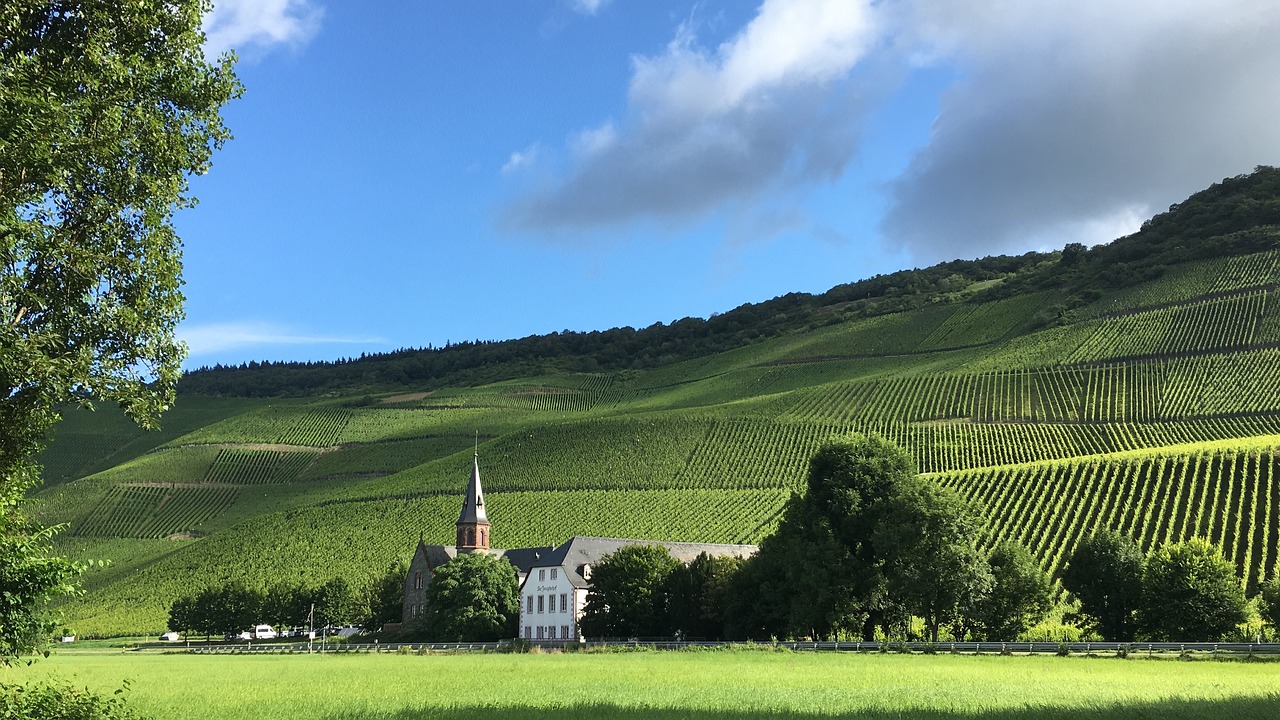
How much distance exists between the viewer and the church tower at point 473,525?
99.4 meters

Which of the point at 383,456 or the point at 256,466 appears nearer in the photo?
the point at 383,456

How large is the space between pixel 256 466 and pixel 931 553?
13865 centimetres

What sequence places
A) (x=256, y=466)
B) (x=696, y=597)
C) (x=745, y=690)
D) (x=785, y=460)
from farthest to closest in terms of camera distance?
(x=256, y=466), (x=785, y=460), (x=696, y=597), (x=745, y=690)

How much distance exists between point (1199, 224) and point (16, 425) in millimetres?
196102

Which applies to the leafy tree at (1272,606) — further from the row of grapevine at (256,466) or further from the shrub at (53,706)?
the row of grapevine at (256,466)

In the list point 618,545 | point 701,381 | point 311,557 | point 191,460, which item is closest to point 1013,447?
point 618,545

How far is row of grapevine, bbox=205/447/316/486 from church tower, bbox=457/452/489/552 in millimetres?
64582

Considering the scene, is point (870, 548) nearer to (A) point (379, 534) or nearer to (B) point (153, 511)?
(A) point (379, 534)

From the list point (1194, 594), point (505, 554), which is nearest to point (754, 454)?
point (505, 554)

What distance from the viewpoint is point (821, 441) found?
113062mm

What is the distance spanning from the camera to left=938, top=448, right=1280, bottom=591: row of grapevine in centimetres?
6153

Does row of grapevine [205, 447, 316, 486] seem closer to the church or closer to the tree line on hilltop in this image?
the church

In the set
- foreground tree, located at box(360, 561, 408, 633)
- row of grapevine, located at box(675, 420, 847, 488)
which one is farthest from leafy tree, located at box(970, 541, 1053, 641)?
foreground tree, located at box(360, 561, 408, 633)

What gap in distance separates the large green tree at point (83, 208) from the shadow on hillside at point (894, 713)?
8135 mm
